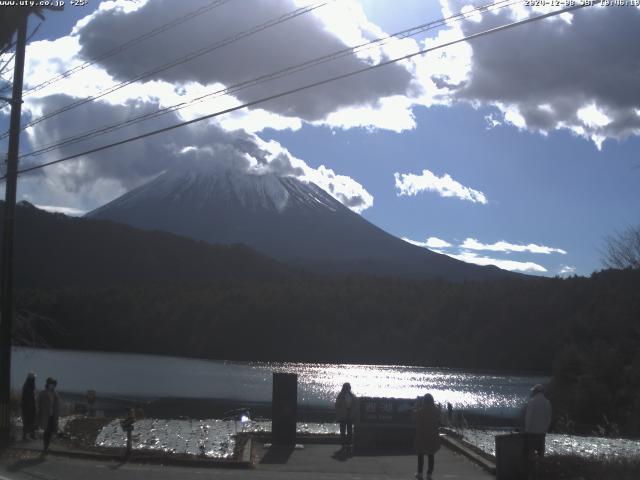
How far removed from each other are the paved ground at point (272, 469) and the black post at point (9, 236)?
248 centimetres

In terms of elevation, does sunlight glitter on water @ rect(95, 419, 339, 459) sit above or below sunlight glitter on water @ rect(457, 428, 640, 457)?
below

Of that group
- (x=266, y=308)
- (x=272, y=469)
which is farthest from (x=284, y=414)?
(x=266, y=308)

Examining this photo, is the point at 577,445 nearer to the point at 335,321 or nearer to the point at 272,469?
the point at 272,469

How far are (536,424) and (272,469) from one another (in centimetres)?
446

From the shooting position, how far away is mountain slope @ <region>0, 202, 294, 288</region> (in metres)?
132

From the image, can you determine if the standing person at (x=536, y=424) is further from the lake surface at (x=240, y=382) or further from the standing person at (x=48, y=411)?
the lake surface at (x=240, y=382)

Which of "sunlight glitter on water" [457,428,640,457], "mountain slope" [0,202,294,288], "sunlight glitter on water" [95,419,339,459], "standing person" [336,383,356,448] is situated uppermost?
"mountain slope" [0,202,294,288]

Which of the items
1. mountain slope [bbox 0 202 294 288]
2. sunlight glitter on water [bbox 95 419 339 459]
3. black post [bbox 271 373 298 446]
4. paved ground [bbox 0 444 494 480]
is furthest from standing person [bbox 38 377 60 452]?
mountain slope [bbox 0 202 294 288]

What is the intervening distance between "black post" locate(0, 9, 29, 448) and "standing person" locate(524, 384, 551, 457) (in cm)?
1006

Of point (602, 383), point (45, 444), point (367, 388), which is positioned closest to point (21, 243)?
point (367, 388)

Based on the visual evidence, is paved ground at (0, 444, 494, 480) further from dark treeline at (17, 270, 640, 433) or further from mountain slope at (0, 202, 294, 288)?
mountain slope at (0, 202, 294, 288)

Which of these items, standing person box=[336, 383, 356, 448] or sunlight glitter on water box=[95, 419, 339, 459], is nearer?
sunlight glitter on water box=[95, 419, 339, 459]

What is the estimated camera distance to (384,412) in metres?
17.2

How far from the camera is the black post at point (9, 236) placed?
664 inches
